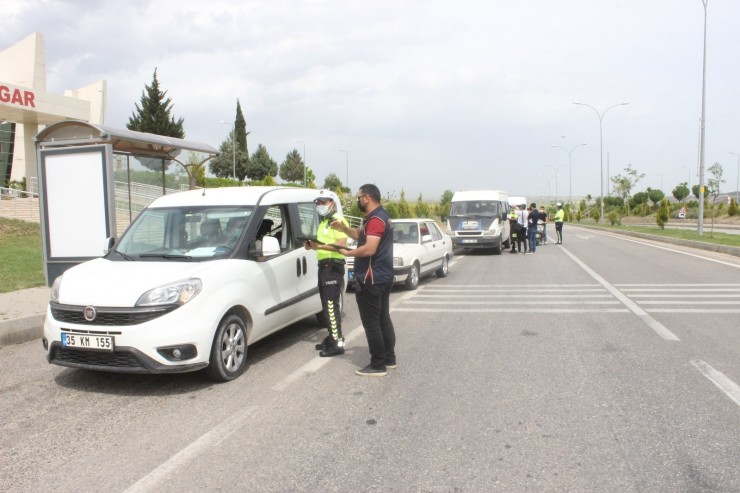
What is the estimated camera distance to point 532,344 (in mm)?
6785

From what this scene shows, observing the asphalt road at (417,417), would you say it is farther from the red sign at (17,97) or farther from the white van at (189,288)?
the red sign at (17,97)

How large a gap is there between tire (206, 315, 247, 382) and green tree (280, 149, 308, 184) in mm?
76370

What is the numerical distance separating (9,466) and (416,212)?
139 ft

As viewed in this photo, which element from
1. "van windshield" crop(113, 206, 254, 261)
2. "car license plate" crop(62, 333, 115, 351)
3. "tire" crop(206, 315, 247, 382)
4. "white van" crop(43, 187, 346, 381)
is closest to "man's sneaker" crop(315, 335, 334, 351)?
"white van" crop(43, 187, 346, 381)

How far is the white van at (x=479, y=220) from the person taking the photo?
19766 millimetres

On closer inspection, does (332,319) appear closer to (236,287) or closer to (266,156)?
(236,287)

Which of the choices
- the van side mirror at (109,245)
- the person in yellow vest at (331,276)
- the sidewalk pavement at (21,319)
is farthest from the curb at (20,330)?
the person in yellow vest at (331,276)

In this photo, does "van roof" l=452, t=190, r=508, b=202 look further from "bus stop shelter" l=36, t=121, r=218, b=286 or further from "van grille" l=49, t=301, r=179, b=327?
"van grille" l=49, t=301, r=179, b=327

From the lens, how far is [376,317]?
5590 mm

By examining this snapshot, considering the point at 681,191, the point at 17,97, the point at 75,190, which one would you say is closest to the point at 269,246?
the point at 75,190

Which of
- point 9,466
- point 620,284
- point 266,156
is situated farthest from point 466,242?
point 266,156

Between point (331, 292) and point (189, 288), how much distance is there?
1.66m

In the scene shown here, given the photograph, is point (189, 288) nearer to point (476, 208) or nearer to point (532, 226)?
point (476, 208)

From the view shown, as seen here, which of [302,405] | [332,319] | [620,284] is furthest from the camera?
[620,284]
